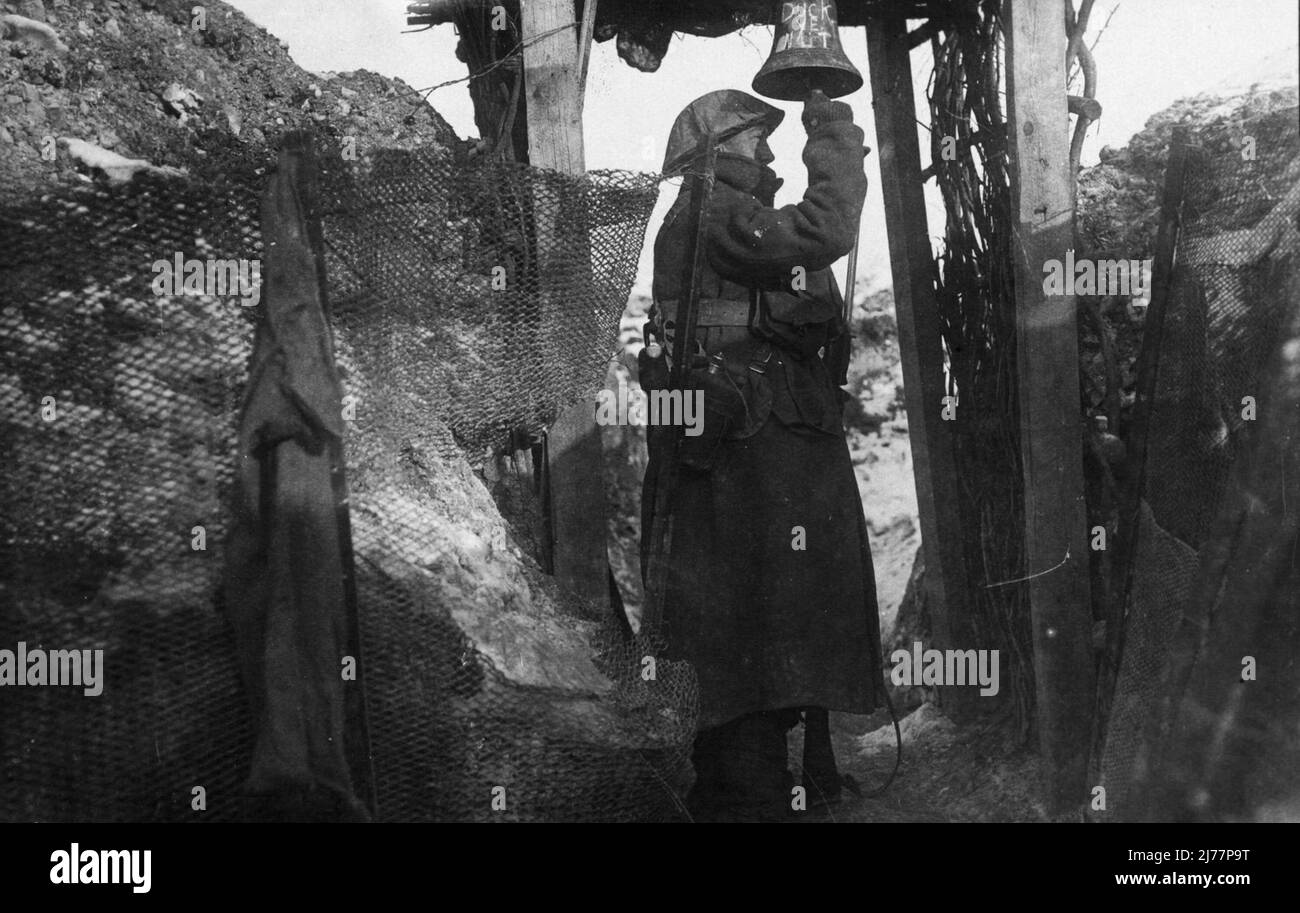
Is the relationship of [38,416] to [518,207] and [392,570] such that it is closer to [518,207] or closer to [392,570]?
[392,570]

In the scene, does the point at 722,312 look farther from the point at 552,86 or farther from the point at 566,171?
the point at 552,86

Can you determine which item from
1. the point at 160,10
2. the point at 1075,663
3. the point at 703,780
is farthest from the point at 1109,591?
the point at 160,10

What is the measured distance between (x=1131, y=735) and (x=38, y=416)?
8.99ft

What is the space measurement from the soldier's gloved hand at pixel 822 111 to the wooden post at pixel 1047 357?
56 cm
